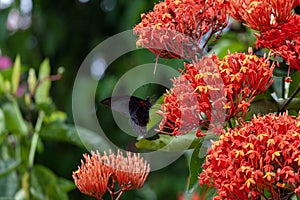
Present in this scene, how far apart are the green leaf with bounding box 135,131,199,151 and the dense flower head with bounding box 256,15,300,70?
0.16m

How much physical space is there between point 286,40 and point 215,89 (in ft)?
0.39

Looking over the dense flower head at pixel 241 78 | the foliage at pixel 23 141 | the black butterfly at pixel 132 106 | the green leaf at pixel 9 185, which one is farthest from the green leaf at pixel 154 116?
the green leaf at pixel 9 185

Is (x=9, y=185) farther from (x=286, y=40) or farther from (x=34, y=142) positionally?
(x=286, y=40)

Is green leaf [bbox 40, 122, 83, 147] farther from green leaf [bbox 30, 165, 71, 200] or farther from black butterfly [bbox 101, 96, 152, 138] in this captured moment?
black butterfly [bbox 101, 96, 152, 138]

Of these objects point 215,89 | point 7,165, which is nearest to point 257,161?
point 215,89

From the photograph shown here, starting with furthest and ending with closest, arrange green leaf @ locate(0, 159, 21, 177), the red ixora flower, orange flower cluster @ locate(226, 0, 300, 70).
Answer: green leaf @ locate(0, 159, 21, 177) < orange flower cluster @ locate(226, 0, 300, 70) < the red ixora flower

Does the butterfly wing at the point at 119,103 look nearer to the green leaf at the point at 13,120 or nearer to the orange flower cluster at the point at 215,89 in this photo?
the orange flower cluster at the point at 215,89

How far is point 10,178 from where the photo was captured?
1.44m

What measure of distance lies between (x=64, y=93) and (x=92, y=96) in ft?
1.86

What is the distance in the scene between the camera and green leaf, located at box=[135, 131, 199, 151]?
2.82 ft

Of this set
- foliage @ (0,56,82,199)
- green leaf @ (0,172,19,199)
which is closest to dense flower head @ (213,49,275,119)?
foliage @ (0,56,82,199)

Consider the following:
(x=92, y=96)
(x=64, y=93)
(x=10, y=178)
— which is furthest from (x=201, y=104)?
(x=64, y=93)

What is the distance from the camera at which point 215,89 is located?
0.74 metres

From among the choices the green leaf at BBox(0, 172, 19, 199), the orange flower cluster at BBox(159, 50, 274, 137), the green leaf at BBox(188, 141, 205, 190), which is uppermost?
the orange flower cluster at BBox(159, 50, 274, 137)
